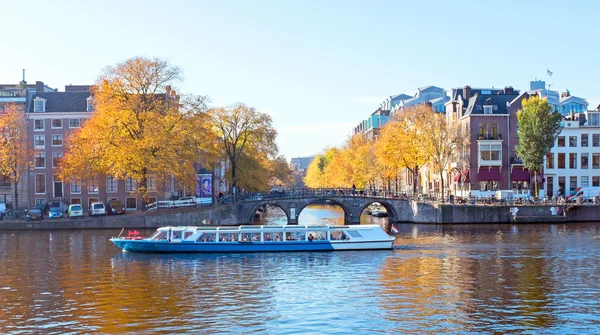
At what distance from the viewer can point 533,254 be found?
6153 cm

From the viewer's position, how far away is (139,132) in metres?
88.3

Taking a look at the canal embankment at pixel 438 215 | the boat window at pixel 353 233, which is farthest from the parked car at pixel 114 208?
the boat window at pixel 353 233

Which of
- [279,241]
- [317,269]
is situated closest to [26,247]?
[279,241]

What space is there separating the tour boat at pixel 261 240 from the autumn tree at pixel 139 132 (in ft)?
64.3

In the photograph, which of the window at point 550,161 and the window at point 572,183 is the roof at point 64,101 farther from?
the window at point 572,183

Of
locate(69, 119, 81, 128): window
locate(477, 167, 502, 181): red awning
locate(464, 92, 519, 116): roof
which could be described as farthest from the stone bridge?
locate(69, 119, 81, 128): window

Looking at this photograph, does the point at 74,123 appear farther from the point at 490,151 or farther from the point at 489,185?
the point at 489,185

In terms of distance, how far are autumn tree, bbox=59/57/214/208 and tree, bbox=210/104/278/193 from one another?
1738 centimetres

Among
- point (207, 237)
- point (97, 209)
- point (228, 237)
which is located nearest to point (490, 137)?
point (228, 237)

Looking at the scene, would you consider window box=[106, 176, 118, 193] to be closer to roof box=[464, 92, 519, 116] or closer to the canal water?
the canal water

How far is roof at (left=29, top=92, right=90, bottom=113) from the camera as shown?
4119 inches

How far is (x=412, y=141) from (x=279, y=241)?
4600cm

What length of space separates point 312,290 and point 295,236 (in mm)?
21356

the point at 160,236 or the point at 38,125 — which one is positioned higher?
the point at 38,125
